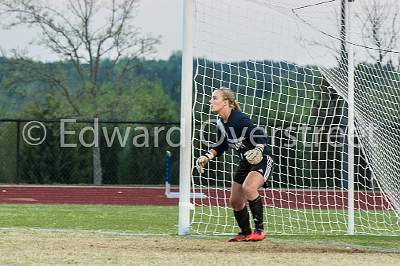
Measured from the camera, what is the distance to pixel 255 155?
393 inches

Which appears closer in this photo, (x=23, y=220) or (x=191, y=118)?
(x=191, y=118)

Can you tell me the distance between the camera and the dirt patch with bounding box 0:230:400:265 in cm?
809

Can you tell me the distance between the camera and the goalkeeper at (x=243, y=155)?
396 inches

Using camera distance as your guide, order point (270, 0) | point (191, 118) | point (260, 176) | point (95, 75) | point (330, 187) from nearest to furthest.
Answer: point (260, 176) < point (191, 118) < point (270, 0) < point (330, 187) < point (95, 75)

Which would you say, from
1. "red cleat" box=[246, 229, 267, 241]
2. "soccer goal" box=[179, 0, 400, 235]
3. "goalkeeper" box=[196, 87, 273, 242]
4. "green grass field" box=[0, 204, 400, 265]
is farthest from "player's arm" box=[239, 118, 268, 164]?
"soccer goal" box=[179, 0, 400, 235]

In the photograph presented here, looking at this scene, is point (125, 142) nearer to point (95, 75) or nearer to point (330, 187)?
point (95, 75)

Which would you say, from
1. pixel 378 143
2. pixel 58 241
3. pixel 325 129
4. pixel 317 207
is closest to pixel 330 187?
pixel 325 129

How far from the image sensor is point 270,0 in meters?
12.2

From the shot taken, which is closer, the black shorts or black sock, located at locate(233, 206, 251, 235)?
the black shorts

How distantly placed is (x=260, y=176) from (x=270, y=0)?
306 centimetres

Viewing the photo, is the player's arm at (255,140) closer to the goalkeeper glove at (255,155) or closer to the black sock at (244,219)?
the goalkeeper glove at (255,155)
